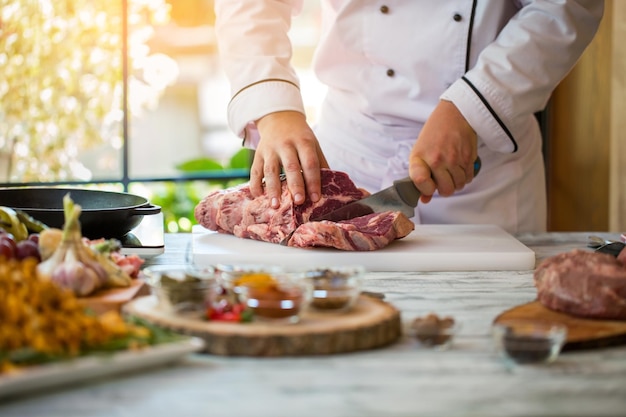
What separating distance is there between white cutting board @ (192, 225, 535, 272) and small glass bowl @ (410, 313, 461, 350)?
0.66m

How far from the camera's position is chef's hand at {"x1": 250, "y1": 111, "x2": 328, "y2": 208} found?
6.97ft

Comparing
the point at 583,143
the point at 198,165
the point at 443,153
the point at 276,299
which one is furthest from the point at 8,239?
the point at 583,143

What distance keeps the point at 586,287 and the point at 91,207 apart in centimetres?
117

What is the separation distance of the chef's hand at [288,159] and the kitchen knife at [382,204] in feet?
0.23

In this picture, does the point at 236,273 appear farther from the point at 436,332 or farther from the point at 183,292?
the point at 436,332

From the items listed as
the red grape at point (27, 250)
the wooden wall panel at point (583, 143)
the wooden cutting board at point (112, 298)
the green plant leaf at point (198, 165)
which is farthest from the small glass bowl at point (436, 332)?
the green plant leaf at point (198, 165)

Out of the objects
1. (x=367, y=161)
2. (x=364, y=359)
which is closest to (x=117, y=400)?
(x=364, y=359)

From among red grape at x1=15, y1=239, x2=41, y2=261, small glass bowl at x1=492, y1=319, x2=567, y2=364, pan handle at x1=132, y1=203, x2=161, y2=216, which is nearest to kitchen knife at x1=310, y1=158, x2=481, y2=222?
pan handle at x1=132, y1=203, x2=161, y2=216

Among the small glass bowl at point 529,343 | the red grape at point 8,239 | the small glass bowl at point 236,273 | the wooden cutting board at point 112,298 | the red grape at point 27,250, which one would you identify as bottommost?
the small glass bowl at point 529,343

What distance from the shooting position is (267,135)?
2256mm

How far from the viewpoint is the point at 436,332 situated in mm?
1239

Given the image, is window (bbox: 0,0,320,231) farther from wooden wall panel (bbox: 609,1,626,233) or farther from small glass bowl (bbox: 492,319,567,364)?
small glass bowl (bbox: 492,319,567,364)

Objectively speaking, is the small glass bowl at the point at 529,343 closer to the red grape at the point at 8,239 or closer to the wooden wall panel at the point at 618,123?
the red grape at the point at 8,239

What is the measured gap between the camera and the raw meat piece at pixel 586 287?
4.45 feet
